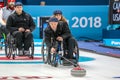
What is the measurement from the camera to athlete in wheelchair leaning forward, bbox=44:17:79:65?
9086mm

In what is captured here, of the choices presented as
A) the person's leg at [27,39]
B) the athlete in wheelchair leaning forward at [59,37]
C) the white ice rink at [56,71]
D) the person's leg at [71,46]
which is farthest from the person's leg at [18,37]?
the person's leg at [71,46]

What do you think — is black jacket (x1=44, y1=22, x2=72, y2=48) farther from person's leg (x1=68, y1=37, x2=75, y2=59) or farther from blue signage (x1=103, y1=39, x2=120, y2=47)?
blue signage (x1=103, y1=39, x2=120, y2=47)

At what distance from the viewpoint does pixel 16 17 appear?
10.4m

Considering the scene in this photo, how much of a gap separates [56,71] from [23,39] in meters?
2.13

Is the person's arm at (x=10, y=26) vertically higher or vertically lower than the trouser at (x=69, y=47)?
higher

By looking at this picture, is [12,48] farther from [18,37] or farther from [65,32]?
[65,32]

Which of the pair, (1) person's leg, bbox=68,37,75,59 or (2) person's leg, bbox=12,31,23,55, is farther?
(2) person's leg, bbox=12,31,23,55

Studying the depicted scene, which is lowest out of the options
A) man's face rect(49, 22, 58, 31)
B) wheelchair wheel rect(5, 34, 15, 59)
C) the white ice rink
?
the white ice rink

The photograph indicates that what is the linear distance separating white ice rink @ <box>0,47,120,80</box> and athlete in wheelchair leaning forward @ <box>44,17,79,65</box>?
1.12 feet

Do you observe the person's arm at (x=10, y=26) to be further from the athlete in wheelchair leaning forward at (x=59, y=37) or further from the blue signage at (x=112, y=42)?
the blue signage at (x=112, y=42)

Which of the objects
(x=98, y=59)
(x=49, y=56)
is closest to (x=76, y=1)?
(x=98, y=59)

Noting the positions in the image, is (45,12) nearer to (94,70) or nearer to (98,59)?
(98,59)

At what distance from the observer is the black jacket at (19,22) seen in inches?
406

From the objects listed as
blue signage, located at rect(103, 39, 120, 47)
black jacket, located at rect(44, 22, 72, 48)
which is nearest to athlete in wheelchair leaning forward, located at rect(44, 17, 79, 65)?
black jacket, located at rect(44, 22, 72, 48)
